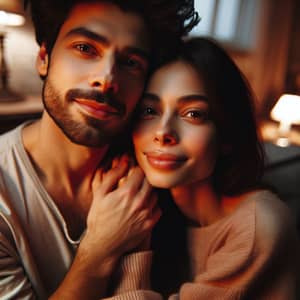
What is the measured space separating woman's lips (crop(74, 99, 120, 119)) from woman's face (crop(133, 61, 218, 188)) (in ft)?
0.36

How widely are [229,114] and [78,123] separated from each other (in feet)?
1.37

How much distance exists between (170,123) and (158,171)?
0.43ft

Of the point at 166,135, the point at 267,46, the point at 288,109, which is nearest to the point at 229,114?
the point at 166,135

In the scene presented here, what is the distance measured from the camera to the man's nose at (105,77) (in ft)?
2.94

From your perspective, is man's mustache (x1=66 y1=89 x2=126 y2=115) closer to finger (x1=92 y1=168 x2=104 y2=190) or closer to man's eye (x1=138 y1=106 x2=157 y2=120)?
man's eye (x1=138 y1=106 x2=157 y2=120)

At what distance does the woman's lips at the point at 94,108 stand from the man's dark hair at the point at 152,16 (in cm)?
23

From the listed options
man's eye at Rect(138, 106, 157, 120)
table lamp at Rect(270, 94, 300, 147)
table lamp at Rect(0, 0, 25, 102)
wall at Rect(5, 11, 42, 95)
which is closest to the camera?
man's eye at Rect(138, 106, 157, 120)

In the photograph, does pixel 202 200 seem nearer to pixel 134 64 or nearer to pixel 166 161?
pixel 166 161

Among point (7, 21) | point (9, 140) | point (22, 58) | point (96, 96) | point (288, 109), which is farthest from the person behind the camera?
point (288, 109)

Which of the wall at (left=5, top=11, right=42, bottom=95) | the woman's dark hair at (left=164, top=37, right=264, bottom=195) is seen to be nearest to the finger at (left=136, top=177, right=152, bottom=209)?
the woman's dark hair at (left=164, top=37, right=264, bottom=195)

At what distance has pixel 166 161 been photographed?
2.99ft

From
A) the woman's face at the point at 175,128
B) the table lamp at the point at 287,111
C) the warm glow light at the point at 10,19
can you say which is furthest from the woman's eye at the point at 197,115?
the table lamp at the point at 287,111

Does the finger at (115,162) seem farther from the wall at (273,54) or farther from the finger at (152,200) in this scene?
the wall at (273,54)

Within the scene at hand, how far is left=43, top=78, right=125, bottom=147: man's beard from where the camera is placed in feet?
3.02
